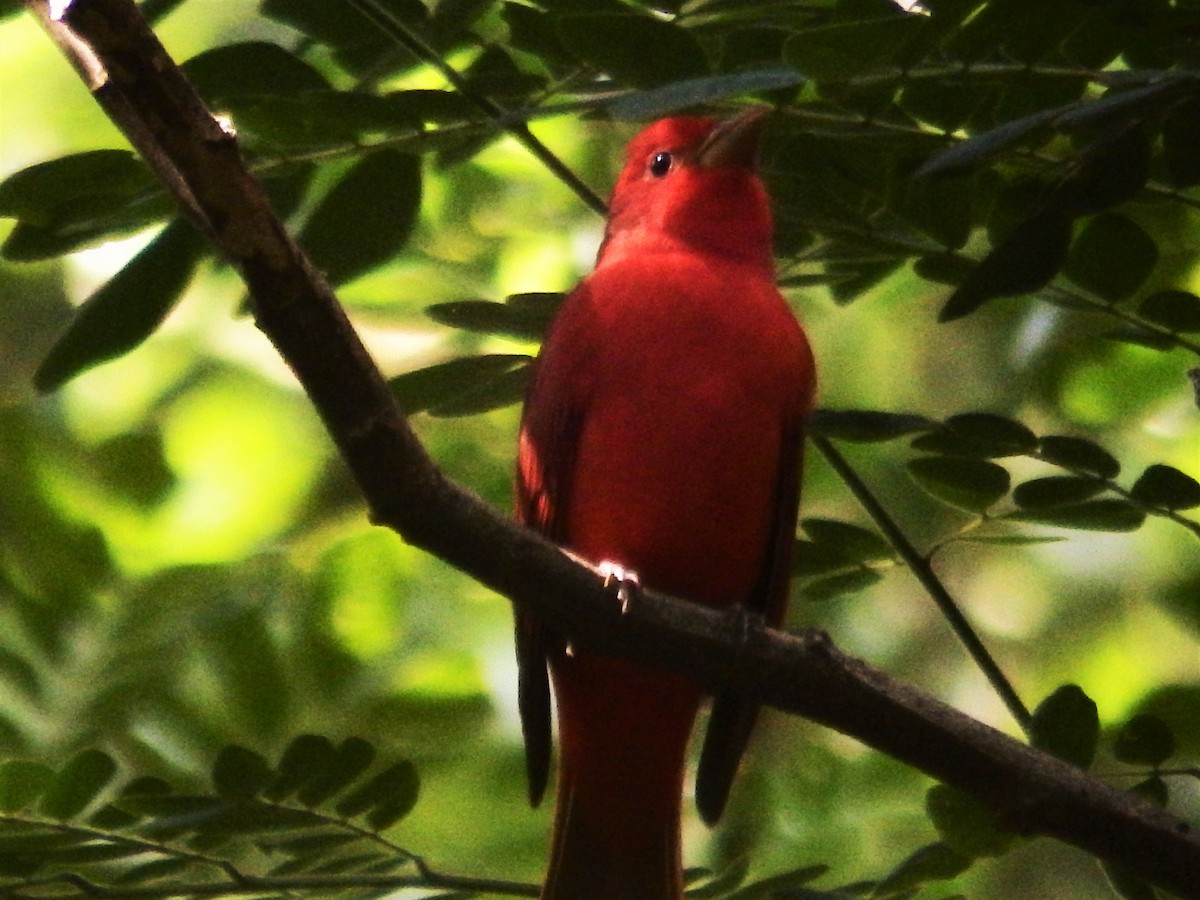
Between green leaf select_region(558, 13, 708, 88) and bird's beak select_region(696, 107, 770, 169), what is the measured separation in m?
0.27

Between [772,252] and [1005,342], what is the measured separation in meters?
1.05

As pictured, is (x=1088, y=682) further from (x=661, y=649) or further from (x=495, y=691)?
(x=661, y=649)

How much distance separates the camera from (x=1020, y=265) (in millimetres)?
2316

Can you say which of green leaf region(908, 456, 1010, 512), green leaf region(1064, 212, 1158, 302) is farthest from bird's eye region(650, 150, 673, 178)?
green leaf region(1064, 212, 1158, 302)

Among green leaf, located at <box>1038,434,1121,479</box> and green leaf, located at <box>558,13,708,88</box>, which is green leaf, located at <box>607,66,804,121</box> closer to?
green leaf, located at <box>558,13,708,88</box>

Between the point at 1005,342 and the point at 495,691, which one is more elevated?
the point at 1005,342

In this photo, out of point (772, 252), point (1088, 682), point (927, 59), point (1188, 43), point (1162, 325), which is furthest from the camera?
point (1088, 682)

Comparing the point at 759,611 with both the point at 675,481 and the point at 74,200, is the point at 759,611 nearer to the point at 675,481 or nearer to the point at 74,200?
the point at 675,481

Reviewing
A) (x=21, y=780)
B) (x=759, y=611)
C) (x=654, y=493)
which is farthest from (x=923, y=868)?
(x=21, y=780)

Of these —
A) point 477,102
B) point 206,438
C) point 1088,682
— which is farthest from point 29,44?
point 1088,682

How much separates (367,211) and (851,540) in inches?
38.0

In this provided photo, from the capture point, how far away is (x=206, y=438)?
468cm

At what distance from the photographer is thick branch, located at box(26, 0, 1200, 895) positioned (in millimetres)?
2010

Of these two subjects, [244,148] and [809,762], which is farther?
[809,762]
